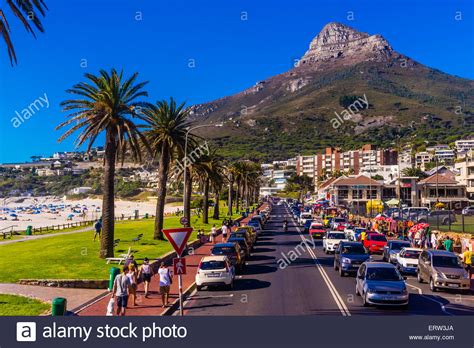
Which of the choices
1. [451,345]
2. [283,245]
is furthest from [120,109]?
[451,345]

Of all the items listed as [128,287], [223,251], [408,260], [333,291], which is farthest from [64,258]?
[408,260]

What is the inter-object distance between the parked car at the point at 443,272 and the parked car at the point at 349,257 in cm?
287

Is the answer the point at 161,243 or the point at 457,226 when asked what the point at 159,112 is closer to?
the point at 161,243

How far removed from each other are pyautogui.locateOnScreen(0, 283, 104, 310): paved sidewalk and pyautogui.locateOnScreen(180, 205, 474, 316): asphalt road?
12.2 feet

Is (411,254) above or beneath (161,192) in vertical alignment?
beneath

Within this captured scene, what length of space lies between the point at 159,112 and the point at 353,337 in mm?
31030

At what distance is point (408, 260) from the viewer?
26000 mm

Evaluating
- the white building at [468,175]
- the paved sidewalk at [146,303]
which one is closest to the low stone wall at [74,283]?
the paved sidewalk at [146,303]

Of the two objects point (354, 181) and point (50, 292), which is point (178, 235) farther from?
point (354, 181)

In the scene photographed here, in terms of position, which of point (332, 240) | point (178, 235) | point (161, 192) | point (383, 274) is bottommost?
point (383, 274)

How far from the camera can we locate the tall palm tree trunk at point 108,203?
29.6 meters

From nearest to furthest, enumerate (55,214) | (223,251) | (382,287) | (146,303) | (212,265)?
1. (382,287)
2. (146,303)
3. (212,265)
4. (223,251)
5. (55,214)

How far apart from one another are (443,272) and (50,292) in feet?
49.1

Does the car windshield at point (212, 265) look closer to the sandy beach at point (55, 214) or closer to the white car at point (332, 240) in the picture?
the white car at point (332, 240)
